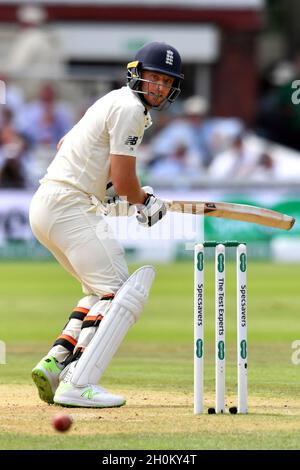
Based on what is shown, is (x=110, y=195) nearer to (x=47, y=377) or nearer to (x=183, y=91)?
(x=47, y=377)

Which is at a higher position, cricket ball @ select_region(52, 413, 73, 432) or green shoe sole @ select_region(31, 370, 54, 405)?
cricket ball @ select_region(52, 413, 73, 432)

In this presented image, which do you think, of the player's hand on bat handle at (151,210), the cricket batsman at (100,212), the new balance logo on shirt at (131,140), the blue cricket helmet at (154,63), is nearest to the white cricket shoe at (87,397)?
the cricket batsman at (100,212)

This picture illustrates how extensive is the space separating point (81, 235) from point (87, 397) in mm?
825

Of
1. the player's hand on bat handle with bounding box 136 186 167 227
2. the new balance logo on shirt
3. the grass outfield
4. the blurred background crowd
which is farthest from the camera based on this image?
the blurred background crowd

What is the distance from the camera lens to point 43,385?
21.6 ft

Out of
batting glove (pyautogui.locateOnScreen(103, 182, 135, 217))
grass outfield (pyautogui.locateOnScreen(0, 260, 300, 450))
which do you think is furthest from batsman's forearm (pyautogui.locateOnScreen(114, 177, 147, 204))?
grass outfield (pyautogui.locateOnScreen(0, 260, 300, 450))

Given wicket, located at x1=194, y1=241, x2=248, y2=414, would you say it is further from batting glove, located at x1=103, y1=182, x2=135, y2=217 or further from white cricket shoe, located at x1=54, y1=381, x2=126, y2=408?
batting glove, located at x1=103, y1=182, x2=135, y2=217

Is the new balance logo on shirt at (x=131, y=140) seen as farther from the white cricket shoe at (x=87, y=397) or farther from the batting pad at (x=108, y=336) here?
the white cricket shoe at (x=87, y=397)

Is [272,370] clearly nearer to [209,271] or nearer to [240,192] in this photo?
[209,271]

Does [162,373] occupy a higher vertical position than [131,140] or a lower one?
lower

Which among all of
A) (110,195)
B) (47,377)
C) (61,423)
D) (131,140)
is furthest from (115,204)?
(61,423)

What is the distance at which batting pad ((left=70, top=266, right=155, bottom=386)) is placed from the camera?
6.38m

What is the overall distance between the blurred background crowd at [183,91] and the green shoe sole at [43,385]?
10.7 meters
